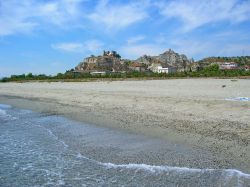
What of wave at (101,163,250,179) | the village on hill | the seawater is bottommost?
the seawater

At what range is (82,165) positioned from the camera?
27.1 feet

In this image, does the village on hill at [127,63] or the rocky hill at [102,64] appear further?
the rocky hill at [102,64]

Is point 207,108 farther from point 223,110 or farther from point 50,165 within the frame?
point 50,165

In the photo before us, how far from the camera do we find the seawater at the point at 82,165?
6887mm

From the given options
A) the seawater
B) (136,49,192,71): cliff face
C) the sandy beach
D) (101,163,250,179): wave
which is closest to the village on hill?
(136,49,192,71): cliff face

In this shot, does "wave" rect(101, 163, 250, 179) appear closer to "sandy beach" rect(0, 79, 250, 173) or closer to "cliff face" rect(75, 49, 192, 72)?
"sandy beach" rect(0, 79, 250, 173)

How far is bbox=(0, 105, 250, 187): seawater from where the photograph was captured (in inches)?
271

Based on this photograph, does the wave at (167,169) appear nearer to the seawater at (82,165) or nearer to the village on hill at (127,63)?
the seawater at (82,165)

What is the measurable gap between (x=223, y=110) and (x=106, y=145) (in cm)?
587

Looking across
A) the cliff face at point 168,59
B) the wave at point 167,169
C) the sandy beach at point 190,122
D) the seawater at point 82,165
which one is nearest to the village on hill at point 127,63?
the cliff face at point 168,59

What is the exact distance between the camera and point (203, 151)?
28.9 ft

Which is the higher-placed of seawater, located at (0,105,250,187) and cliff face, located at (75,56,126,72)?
cliff face, located at (75,56,126,72)

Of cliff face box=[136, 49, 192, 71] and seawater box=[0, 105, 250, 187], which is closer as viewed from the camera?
seawater box=[0, 105, 250, 187]

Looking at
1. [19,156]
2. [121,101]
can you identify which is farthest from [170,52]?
[19,156]
